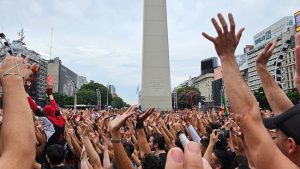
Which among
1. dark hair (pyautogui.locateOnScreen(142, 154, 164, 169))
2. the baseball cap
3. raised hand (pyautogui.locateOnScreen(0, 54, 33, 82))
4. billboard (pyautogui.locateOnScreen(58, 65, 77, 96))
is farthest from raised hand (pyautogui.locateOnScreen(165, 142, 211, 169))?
billboard (pyautogui.locateOnScreen(58, 65, 77, 96))

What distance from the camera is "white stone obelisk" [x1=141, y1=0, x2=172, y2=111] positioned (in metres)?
36.3

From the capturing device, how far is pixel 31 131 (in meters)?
1.91

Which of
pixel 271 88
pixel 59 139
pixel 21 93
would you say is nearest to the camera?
pixel 21 93

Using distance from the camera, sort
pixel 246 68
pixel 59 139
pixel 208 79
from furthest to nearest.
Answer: pixel 208 79 → pixel 246 68 → pixel 59 139

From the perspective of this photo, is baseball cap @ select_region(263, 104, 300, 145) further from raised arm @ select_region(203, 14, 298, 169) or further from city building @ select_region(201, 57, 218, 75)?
city building @ select_region(201, 57, 218, 75)

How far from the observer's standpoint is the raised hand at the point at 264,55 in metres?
2.73

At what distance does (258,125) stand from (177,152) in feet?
3.15

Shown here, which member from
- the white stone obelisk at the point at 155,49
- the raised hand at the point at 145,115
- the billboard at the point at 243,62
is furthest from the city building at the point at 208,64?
the raised hand at the point at 145,115

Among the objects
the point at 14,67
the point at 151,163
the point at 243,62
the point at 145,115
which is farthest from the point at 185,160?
the point at 243,62

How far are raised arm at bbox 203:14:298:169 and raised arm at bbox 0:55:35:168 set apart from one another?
119cm

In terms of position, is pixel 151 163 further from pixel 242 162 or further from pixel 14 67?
pixel 14 67

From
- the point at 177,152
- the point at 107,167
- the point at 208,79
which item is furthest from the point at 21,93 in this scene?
the point at 208,79

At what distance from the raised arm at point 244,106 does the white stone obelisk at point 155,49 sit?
3393 centimetres

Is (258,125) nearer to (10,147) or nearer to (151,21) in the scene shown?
(10,147)
